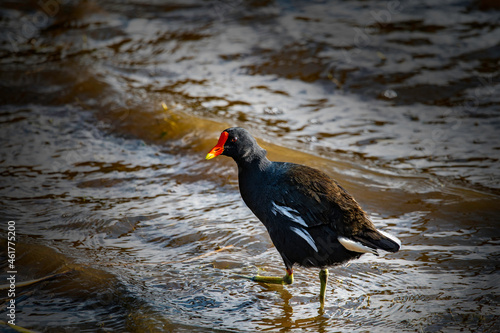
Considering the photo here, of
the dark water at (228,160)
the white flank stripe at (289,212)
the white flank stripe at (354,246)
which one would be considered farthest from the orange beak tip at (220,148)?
the white flank stripe at (354,246)

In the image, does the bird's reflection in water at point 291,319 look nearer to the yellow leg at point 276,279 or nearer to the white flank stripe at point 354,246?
the yellow leg at point 276,279

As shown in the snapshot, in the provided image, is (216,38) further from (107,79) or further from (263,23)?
(107,79)

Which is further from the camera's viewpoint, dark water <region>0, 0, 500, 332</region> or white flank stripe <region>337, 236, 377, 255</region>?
dark water <region>0, 0, 500, 332</region>

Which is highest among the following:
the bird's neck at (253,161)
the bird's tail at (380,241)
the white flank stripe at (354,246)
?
the bird's neck at (253,161)

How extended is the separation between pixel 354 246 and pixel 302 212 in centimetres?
43

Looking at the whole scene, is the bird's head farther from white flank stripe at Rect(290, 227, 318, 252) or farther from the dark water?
the dark water

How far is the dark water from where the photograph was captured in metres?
3.79

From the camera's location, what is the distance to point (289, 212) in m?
3.62

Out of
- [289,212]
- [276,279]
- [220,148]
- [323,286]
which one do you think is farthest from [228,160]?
[323,286]

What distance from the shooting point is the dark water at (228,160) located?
3793mm

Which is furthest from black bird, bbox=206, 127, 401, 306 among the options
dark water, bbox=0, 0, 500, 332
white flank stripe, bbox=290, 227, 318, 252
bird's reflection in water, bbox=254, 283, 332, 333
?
dark water, bbox=0, 0, 500, 332

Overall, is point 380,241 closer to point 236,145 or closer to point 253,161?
point 253,161

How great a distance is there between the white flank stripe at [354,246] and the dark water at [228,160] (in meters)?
0.55

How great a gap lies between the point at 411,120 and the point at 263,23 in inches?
143
